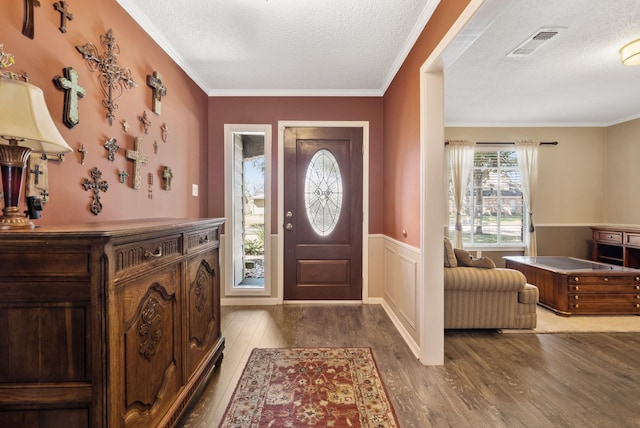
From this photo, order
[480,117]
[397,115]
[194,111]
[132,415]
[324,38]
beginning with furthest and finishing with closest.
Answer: [480,117], [194,111], [397,115], [324,38], [132,415]

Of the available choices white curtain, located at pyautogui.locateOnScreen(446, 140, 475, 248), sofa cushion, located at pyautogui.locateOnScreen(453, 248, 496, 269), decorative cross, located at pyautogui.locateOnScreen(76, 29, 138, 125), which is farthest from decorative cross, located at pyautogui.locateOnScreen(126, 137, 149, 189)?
white curtain, located at pyautogui.locateOnScreen(446, 140, 475, 248)

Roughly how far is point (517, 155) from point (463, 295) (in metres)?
3.75

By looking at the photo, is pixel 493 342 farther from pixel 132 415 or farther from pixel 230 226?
pixel 230 226

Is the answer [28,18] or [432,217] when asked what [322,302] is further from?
[28,18]

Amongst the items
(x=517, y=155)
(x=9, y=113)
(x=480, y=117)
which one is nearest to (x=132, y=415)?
(x=9, y=113)

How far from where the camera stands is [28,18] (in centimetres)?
142

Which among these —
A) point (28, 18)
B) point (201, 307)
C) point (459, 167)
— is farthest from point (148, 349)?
point (459, 167)

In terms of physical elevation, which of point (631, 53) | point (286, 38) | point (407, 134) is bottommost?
point (407, 134)

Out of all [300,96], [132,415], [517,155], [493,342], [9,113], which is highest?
[300,96]

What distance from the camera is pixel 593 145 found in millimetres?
5293

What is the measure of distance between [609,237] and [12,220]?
6.91 meters

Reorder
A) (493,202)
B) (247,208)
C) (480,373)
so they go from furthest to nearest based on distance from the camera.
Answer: (493,202), (247,208), (480,373)

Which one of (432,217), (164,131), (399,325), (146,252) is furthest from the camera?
(399,325)

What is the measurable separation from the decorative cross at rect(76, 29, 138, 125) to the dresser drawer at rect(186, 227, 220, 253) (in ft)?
3.23
